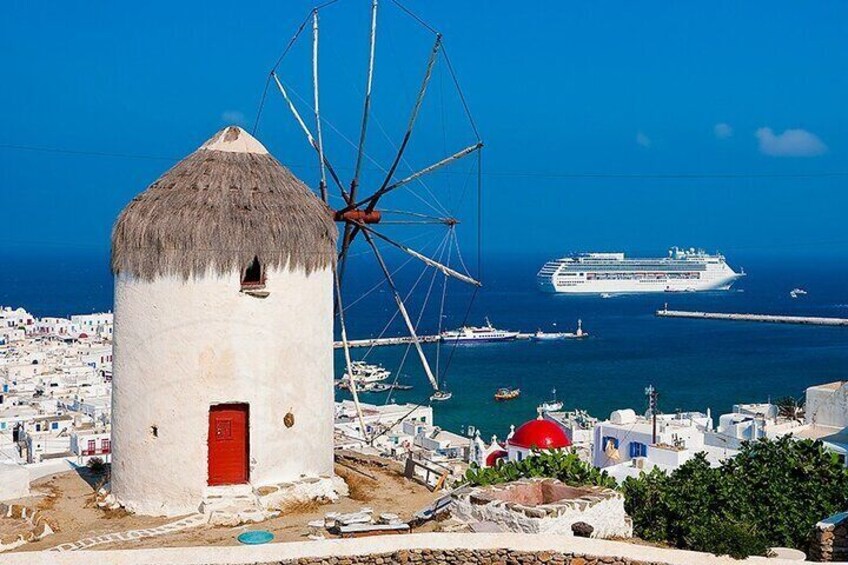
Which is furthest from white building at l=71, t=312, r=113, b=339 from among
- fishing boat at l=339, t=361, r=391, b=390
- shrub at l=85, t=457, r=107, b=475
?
shrub at l=85, t=457, r=107, b=475

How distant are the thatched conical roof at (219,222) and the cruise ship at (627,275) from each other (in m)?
138

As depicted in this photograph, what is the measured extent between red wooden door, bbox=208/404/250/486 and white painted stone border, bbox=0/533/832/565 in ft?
10.2

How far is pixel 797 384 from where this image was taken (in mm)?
65000

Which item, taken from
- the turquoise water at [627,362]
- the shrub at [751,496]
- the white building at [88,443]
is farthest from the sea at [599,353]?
the white building at [88,443]

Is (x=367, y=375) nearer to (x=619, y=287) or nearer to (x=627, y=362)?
(x=627, y=362)

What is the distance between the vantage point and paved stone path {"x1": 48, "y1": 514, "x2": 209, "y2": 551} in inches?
427

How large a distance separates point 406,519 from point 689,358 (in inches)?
2855

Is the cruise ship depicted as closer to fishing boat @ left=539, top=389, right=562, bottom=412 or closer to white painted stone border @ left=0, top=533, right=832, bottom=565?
fishing boat @ left=539, top=389, right=562, bottom=412

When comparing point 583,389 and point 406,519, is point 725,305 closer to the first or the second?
point 583,389

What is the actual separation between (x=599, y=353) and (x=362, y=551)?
253 feet

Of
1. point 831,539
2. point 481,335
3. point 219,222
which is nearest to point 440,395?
point 219,222

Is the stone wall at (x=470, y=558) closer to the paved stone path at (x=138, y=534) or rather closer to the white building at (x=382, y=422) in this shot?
the paved stone path at (x=138, y=534)

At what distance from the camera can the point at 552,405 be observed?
5606 centimetres

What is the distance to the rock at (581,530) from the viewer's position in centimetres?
1068
